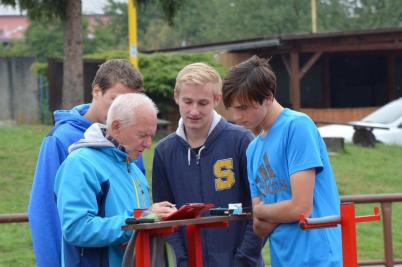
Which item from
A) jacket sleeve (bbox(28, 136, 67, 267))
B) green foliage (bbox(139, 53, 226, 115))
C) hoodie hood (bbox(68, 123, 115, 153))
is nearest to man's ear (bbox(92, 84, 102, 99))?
jacket sleeve (bbox(28, 136, 67, 267))

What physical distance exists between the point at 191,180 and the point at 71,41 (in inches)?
478

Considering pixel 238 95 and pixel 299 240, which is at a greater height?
pixel 238 95

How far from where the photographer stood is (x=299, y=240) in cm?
420

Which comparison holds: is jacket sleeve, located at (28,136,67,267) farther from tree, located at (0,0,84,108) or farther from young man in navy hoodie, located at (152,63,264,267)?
tree, located at (0,0,84,108)

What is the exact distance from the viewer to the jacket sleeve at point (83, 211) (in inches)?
155

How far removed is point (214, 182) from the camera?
4859 millimetres

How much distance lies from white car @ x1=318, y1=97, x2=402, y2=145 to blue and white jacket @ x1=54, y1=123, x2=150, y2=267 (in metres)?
16.6

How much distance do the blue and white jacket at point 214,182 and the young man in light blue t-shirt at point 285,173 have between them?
0.49 m

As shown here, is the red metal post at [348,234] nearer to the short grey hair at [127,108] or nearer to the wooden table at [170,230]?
the wooden table at [170,230]

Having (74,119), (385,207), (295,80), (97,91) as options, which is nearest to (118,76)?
(97,91)

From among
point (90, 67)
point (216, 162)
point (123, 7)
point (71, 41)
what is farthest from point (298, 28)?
point (216, 162)

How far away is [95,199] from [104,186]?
86 millimetres

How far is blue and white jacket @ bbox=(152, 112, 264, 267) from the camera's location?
482 centimetres

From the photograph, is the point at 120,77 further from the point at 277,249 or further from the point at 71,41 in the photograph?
the point at 71,41
